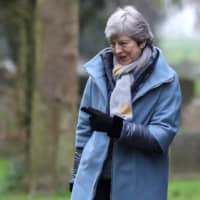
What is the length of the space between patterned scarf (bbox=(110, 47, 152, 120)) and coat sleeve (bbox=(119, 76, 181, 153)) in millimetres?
91

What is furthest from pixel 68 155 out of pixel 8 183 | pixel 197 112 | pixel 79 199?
pixel 197 112

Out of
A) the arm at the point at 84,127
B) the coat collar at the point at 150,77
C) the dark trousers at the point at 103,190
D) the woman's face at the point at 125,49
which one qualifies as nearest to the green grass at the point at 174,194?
the arm at the point at 84,127

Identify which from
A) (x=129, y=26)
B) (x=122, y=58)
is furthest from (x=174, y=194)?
(x=129, y=26)

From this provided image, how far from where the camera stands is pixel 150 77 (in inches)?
131

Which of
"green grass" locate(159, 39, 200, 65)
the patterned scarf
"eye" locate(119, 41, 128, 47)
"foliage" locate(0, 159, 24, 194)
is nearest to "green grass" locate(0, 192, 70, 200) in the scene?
"foliage" locate(0, 159, 24, 194)

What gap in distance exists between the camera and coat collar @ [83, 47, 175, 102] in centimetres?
326

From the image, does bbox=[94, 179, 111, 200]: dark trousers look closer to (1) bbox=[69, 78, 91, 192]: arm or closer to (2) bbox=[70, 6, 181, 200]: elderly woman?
(2) bbox=[70, 6, 181, 200]: elderly woman

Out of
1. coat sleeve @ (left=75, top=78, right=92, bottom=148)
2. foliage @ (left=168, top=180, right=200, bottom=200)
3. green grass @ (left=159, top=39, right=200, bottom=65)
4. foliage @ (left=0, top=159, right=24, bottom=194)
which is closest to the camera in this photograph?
coat sleeve @ (left=75, top=78, right=92, bottom=148)

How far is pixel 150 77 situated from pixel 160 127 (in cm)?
33

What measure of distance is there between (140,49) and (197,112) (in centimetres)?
1127

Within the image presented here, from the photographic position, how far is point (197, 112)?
14.4m

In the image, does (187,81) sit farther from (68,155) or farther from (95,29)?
(68,155)

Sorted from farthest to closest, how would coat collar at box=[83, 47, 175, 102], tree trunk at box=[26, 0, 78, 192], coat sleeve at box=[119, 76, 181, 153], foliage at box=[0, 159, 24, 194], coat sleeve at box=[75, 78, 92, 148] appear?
foliage at box=[0, 159, 24, 194] < tree trunk at box=[26, 0, 78, 192] < coat sleeve at box=[75, 78, 92, 148] < coat collar at box=[83, 47, 175, 102] < coat sleeve at box=[119, 76, 181, 153]

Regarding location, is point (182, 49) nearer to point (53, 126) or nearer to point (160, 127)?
point (53, 126)
